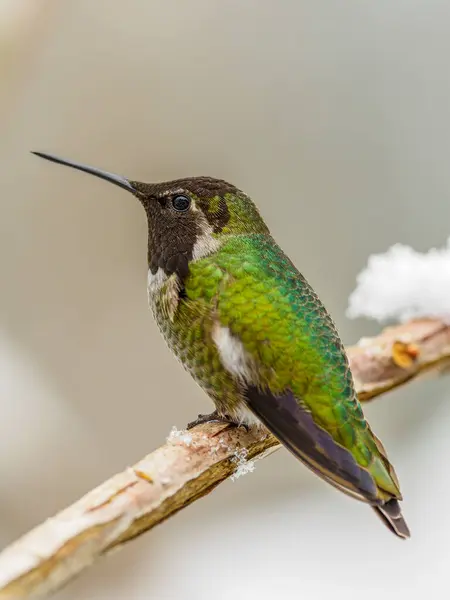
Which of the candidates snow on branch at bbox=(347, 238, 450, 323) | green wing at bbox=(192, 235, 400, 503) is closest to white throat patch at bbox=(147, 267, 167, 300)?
green wing at bbox=(192, 235, 400, 503)

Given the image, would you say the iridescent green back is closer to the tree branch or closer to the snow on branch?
the tree branch

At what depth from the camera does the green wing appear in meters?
1.24

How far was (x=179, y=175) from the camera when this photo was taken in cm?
238

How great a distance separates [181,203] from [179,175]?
3.16 feet

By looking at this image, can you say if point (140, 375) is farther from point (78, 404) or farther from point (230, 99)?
point (230, 99)

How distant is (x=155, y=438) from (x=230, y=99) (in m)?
1.13

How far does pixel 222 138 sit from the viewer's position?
2.54 m

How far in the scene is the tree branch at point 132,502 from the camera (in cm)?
102

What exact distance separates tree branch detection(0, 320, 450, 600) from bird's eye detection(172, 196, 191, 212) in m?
0.40

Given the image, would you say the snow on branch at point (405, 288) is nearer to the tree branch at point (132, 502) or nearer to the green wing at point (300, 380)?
the tree branch at point (132, 502)

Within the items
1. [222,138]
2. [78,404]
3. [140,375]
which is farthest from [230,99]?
[78,404]

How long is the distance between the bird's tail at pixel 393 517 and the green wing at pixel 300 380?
0.01 meters

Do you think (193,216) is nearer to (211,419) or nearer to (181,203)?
(181,203)

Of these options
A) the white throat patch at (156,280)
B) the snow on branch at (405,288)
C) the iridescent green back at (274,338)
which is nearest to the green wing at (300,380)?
the iridescent green back at (274,338)
